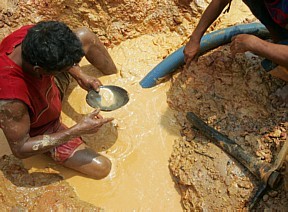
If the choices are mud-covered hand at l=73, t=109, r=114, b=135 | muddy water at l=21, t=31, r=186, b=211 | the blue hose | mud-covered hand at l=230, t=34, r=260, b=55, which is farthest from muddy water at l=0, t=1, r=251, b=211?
mud-covered hand at l=230, t=34, r=260, b=55

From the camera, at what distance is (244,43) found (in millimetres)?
2447

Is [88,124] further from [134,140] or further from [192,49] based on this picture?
[192,49]

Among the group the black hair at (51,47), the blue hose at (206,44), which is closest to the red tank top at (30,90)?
the black hair at (51,47)

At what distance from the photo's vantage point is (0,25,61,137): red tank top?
Result: 2.39m

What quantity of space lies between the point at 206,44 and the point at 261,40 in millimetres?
928

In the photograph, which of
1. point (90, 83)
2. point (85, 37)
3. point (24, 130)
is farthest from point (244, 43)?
point (24, 130)

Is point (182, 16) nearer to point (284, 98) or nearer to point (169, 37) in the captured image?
point (169, 37)

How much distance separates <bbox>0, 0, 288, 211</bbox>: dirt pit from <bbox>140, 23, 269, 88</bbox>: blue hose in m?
0.07

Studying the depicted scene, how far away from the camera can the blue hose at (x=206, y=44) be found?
3.18 m

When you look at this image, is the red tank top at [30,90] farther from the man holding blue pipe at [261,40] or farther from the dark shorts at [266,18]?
the dark shorts at [266,18]

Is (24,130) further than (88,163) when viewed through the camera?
No

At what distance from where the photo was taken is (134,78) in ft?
12.0

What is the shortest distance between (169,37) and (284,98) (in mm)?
1452

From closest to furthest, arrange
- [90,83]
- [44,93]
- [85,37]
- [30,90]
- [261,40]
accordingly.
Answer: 1. [261,40]
2. [30,90]
3. [44,93]
4. [90,83]
5. [85,37]
